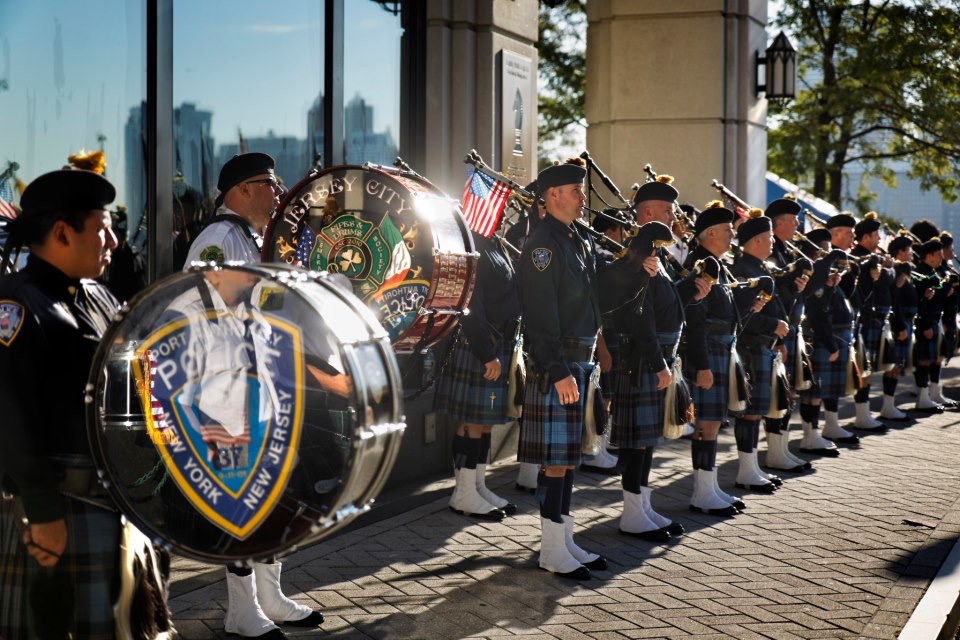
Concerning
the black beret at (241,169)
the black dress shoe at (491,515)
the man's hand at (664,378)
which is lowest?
the black dress shoe at (491,515)

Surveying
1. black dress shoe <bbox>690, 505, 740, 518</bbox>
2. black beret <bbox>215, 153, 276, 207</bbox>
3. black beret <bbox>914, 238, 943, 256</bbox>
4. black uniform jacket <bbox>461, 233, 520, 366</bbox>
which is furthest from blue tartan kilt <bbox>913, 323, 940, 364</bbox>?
black beret <bbox>215, 153, 276, 207</bbox>

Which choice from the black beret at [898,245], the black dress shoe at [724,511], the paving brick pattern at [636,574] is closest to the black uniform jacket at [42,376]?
the paving brick pattern at [636,574]

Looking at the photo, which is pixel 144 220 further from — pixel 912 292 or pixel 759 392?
pixel 912 292

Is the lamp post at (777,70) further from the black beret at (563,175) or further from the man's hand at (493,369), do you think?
the black beret at (563,175)

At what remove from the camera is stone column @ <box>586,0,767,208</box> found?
1216 cm

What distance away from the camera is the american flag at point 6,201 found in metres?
5.50

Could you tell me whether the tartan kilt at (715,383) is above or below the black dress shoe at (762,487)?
above

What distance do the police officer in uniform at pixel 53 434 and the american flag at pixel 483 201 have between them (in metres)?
3.36

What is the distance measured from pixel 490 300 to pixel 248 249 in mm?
2320

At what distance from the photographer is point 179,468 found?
306 centimetres

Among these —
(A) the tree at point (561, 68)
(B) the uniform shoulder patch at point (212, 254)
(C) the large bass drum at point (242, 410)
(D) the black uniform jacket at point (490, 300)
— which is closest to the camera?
(C) the large bass drum at point (242, 410)

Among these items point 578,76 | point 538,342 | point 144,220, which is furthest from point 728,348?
point 578,76

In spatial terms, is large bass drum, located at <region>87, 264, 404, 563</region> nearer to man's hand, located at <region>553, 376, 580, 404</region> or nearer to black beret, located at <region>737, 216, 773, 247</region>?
man's hand, located at <region>553, 376, 580, 404</region>

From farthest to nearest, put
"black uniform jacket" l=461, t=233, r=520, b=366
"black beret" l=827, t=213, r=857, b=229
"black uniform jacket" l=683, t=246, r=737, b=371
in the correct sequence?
"black beret" l=827, t=213, r=857, b=229, "black uniform jacket" l=683, t=246, r=737, b=371, "black uniform jacket" l=461, t=233, r=520, b=366
